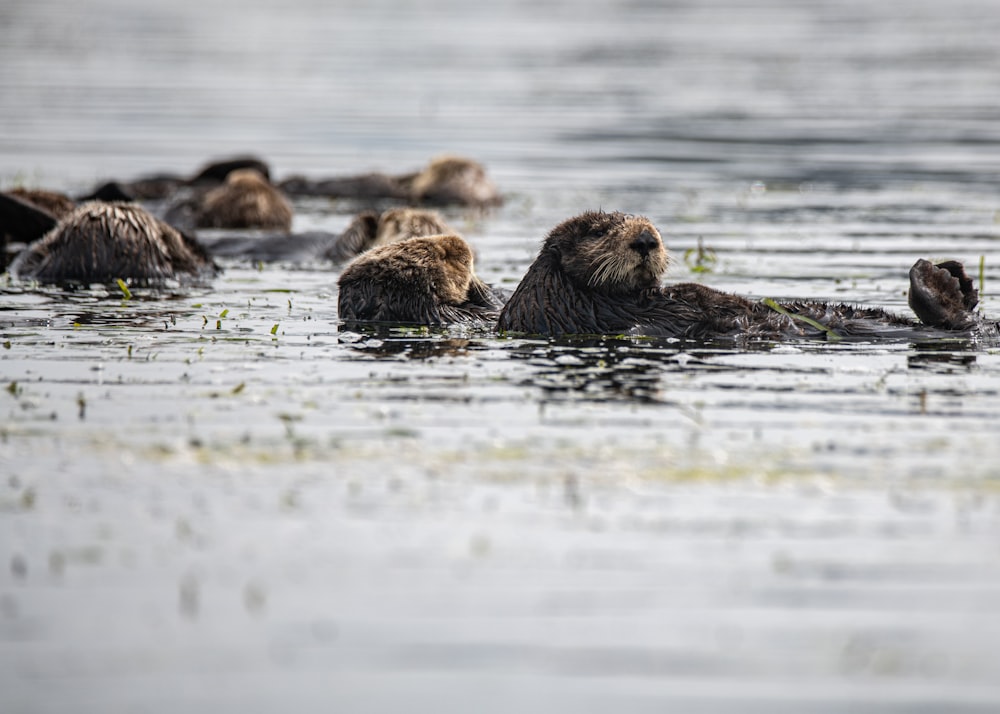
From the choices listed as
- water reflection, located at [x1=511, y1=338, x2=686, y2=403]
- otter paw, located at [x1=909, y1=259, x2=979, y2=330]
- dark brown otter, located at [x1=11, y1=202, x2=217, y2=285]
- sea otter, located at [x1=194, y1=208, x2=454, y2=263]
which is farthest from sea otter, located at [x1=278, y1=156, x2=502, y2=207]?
otter paw, located at [x1=909, y1=259, x2=979, y2=330]

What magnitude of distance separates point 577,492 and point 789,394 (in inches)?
62.0

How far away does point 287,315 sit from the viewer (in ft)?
26.0

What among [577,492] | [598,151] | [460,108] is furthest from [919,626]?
[460,108]

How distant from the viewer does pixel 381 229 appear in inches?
396

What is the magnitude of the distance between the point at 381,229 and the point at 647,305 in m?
3.58

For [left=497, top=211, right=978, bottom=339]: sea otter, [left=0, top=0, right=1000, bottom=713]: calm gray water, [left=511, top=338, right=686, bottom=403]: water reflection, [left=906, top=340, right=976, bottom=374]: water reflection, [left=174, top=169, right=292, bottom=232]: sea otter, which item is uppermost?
[left=174, top=169, right=292, bottom=232]: sea otter

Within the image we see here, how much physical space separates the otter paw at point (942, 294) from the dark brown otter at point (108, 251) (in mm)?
5012

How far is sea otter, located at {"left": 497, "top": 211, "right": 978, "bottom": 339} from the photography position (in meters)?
6.72


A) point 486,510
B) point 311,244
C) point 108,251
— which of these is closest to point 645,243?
point 486,510

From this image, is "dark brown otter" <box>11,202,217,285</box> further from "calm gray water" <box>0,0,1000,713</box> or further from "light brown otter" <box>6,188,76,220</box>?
"light brown otter" <box>6,188,76,220</box>

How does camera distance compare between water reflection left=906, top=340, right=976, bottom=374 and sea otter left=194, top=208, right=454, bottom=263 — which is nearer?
water reflection left=906, top=340, right=976, bottom=374

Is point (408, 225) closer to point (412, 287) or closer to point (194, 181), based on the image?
point (412, 287)

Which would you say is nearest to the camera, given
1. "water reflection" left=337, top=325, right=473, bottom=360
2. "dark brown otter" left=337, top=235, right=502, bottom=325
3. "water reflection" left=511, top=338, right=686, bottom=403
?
"water reflection" left=511, top=338, right=686, bottom=403

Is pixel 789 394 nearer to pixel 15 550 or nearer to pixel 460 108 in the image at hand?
pixel 15 550
